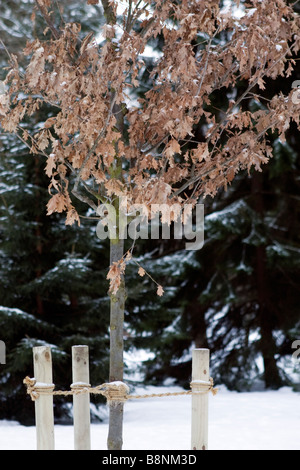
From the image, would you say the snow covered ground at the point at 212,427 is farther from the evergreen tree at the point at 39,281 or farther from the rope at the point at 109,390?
the rope at the point at 109,390

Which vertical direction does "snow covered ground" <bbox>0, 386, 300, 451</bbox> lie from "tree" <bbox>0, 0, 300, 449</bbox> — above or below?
below

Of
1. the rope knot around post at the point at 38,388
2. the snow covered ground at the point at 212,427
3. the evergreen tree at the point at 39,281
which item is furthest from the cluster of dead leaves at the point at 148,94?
the evergreen tree at the point at 39,281

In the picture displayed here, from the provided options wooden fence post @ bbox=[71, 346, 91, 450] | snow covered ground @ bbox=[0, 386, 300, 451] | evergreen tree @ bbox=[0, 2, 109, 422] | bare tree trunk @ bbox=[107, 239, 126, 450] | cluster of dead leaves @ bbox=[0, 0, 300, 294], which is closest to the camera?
cluster of dead leaves @ bbox=[0, 0, 300, 294]

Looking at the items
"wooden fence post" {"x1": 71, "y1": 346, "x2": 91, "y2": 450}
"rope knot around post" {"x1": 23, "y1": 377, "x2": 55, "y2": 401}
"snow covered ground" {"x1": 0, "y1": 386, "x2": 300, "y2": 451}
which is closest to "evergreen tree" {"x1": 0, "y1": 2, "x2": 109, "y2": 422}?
"snow covered ground" {"x1": 0, "y1": 386, "x2": 300, "y2": 451}

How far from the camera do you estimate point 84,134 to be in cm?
342

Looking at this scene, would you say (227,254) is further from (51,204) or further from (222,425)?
(51,204)

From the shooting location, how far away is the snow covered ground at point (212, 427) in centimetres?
547

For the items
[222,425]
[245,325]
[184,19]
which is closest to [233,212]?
[245,325]

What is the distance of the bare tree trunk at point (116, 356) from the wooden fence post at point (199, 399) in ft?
1.60

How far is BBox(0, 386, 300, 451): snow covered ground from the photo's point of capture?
5469mm

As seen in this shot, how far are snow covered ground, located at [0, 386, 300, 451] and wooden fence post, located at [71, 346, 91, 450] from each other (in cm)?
201

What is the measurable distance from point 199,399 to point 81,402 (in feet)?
2.32

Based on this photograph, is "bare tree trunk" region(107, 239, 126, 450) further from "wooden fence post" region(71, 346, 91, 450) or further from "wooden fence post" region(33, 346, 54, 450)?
"wooden fence post" region(33, 346, 54, 450)

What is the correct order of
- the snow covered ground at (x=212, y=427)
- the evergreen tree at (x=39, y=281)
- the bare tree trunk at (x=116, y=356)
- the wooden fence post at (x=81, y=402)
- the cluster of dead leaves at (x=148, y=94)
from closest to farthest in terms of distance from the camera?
the cluster of dead leaves at (x=148, y=94)
the wooden fence post at (x=81, y=402)
the bare tree trunk at (x=116, y=356)
the snow covered ground at (x=212, y=427)
the evergreen tree at (x=39, y=281)
